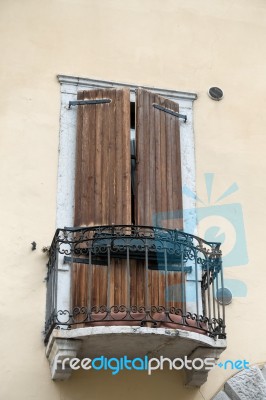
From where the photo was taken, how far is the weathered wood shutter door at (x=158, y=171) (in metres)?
8.21

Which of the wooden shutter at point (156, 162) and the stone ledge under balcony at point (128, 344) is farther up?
the wooden shutter at point (156, 162)

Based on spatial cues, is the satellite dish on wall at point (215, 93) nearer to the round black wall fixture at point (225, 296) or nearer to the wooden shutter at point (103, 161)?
the wooden shutter at point (103, 161)

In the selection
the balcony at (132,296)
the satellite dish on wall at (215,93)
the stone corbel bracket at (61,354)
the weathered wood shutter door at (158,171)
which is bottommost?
the stone corbel bracket at (61,354)

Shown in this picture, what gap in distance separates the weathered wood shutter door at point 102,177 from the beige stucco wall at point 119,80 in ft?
1.15

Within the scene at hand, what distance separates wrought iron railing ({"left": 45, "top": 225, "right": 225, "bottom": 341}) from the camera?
A: 25.0 feet

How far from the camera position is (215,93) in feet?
31.8

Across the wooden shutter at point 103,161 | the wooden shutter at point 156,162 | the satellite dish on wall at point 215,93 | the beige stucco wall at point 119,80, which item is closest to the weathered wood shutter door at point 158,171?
the wooden shutter at point 156,162

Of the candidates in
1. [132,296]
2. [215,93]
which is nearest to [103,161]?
[132,296]

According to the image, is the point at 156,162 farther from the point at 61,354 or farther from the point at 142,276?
the point at 61,354

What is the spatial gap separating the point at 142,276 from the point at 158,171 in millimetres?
1214

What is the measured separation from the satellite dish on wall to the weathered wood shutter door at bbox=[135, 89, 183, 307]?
2.02 ft

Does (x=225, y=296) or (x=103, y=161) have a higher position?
(x=103, y=161)

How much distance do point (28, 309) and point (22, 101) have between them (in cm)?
237

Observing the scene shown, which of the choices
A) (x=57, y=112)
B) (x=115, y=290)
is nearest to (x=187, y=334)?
(x=115, y=290)
